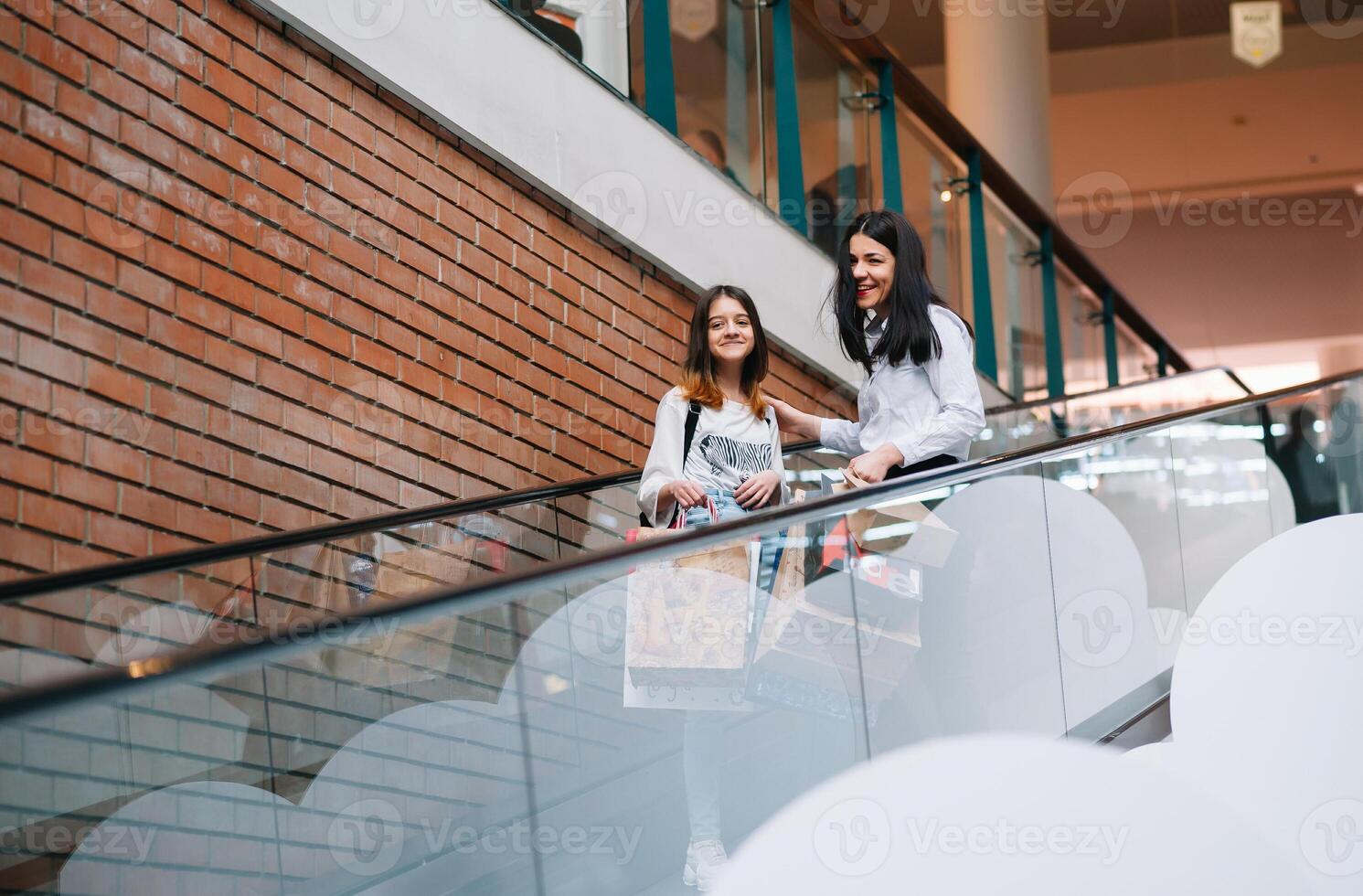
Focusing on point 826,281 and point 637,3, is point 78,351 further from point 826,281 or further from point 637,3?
point 826,281

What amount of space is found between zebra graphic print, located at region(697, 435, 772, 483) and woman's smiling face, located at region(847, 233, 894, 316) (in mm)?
561

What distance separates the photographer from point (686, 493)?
11.9ft

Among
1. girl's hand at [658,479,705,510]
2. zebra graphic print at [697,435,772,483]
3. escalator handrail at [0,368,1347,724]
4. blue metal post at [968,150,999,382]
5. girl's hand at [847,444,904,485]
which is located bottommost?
escalator handrail at [0,368,1347,724]

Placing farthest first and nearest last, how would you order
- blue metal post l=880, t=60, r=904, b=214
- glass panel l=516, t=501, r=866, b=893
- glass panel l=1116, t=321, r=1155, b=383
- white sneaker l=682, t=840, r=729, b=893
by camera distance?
glass panel l=1116, t=321, r=1155, b=383 < blue metal post l=880, t=60, r=904, b=214 < white sneaker l=682, t=840, r=729, b=893 < glass panel l=516, t=501, r=866, b=893

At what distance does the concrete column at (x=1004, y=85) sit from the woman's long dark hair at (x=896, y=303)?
7.91m

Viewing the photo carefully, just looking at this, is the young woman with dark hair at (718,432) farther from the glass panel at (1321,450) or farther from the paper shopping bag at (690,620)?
the glass panel at (1321,450)

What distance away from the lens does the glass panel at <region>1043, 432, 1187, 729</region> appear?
4246mm

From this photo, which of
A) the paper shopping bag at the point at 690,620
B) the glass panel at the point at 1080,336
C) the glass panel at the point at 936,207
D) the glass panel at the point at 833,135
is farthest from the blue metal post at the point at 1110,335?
the paper shopping bag at the point at 690,620

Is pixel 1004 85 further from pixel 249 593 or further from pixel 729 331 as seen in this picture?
pixel 249 593

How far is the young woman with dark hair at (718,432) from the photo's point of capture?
374 centimetres

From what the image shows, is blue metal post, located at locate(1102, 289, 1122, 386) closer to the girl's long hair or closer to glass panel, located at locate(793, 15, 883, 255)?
glass panel, located at locate(793, 15, 883, 255)

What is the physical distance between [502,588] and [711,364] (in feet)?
5.92

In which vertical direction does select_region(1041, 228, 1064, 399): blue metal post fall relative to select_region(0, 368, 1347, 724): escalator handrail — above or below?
above

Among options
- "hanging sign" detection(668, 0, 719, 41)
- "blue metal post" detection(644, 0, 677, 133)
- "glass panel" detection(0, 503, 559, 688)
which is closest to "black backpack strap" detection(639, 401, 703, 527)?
"glass panel" detection(0, 503, 559, 688)
